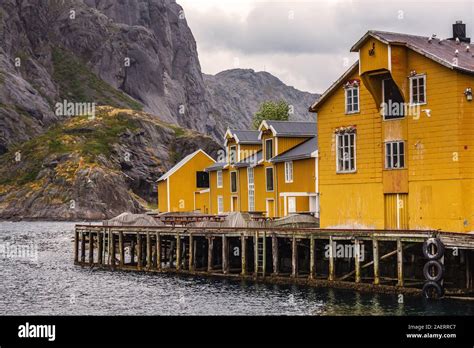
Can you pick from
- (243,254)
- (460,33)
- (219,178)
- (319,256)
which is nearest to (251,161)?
(219,178)

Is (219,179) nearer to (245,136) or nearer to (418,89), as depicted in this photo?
(245,136)

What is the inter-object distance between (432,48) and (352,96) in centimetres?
623

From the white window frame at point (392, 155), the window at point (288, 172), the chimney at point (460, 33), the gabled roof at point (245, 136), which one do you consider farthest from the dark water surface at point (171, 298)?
the gabled roof at point (245, 136)

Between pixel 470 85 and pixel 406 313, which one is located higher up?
pixel 470 85

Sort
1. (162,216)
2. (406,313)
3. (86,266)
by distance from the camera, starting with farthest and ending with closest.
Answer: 1. (162,216)
2. (86,266)
3. (406,313)

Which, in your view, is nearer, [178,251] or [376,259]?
[376,259]

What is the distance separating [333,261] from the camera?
1941 inches

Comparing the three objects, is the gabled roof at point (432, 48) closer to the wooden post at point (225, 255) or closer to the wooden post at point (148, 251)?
the wooden post at point (225, 255)

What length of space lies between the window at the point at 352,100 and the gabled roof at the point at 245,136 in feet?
94.3

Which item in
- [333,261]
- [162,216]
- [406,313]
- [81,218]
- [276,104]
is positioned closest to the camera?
[406,313]

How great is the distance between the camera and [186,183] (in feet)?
328
